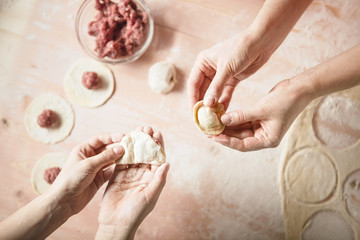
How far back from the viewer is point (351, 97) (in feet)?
6.24

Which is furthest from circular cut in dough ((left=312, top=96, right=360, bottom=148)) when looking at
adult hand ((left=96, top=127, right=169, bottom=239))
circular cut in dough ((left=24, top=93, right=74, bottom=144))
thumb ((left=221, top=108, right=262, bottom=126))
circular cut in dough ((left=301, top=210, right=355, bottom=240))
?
circular cut in dough ((left=24, top=93, right=74, bottom=144))

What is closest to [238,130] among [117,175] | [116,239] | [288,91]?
[288,91]

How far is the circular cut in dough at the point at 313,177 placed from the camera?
1882 mm

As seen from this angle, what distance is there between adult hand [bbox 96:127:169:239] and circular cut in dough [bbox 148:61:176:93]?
0.51 metres

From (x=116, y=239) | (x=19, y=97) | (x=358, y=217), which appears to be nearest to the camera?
(x=116, y=239)

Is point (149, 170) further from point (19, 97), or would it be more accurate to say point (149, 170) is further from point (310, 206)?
point (19, 97)

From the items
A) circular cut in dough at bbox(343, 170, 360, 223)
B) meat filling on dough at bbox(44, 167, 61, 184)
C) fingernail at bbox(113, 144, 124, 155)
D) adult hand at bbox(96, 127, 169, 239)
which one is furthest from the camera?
meat filling on dough at bbox(44, 167, 61, 184)

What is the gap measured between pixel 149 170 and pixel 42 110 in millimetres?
1034

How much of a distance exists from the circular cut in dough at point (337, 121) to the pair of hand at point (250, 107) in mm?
518

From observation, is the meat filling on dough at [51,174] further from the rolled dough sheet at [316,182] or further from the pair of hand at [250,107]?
the rolled dough sheet at [316,182]

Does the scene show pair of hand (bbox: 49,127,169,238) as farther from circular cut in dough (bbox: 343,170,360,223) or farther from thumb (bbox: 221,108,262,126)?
circular cut in dough (bbox: 343,170,360,223)

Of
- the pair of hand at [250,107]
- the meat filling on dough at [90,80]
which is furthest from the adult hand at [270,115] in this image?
the meat filling on dough at [90,80]

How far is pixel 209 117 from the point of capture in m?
1.44

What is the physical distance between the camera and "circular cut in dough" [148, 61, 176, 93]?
1967 millimetres
